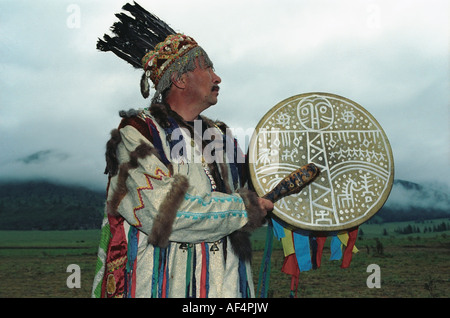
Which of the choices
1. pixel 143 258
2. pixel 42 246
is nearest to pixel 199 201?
pixel 143 258

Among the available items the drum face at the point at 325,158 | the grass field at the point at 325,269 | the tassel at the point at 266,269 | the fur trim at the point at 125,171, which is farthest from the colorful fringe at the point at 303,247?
the grass field at the point at 325,269

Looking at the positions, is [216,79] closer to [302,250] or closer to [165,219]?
[165,219]

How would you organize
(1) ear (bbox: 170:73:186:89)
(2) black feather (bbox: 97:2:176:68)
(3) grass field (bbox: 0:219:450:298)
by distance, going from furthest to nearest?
(3) grass field (bbox: 0:219:450:298), (2) black feather (bbox: 97:2:176:68), (1) ear (bbox: 170:73:186:89)

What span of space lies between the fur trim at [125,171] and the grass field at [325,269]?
32.9ft

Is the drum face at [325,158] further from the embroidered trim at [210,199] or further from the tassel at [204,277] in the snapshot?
the tassel at [204,277]

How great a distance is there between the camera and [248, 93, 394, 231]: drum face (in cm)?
233

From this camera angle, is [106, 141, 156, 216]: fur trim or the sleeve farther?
[106, 141, 156, 216]: fur trim

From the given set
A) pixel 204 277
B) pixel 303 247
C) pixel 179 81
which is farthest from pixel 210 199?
pixel 179 81

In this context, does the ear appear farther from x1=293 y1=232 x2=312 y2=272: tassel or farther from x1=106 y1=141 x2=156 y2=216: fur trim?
x1=293 y1=232 x2=312 y2=272: tassel

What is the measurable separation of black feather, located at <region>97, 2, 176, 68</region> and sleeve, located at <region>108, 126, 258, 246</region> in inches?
31.7

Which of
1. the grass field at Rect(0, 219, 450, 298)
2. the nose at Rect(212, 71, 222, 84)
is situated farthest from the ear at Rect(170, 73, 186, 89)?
the grass field at Rect(0, 219, 450, 298)

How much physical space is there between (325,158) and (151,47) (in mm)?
1258

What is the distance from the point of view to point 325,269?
31.3m

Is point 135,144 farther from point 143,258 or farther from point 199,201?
point 143,258
